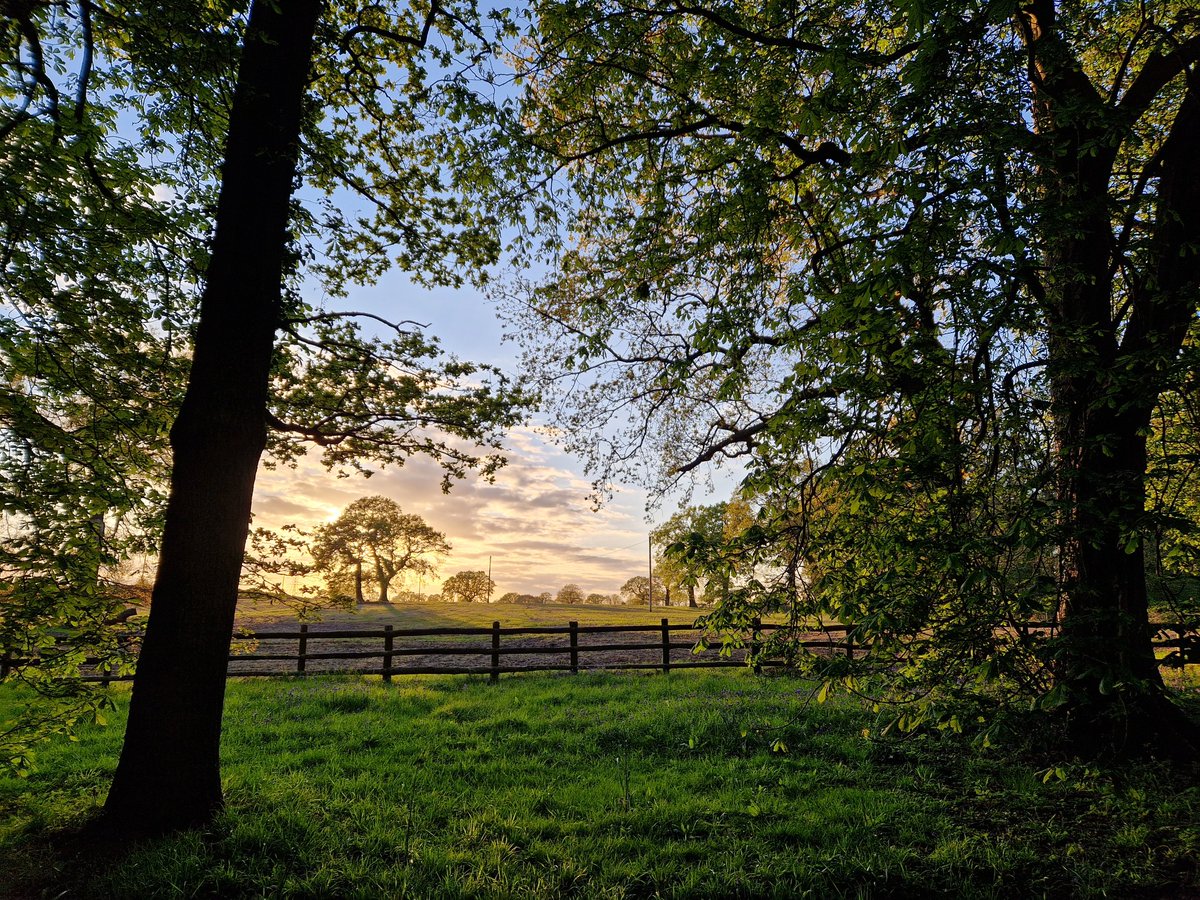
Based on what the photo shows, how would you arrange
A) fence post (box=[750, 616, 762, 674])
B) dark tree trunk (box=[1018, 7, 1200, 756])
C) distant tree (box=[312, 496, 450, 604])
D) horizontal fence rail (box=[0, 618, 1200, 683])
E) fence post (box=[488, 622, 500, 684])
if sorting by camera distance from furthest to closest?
1. distant tree (box=[312, 496, 450, 604])
2. fence post (box=[488, 622, 500, 684])
3. horizontal fence rail (box=[0, 618, 1200, 683])
4. fence post (box=[750, 616, 762, 674])
5. dark tree trunk (box=[1018, 7, 1200, 756])

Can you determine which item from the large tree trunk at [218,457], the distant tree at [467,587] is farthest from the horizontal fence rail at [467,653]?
the distant tree at [467,587]

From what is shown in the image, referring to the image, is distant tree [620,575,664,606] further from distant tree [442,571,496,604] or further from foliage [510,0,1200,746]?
foliage [510,0,1200,746]

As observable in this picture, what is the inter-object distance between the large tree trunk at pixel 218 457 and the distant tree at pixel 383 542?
124 feet

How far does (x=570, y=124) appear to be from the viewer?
739 cm

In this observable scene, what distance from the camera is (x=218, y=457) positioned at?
517cm

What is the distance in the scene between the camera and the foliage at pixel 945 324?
11.9 feet

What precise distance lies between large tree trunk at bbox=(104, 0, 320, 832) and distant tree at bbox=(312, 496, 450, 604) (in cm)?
3778

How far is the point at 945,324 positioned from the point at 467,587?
60.1 meters

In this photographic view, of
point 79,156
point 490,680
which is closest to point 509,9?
point 79,156

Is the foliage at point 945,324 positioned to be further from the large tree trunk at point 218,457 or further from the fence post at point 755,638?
the large tree trunk at point 218,457

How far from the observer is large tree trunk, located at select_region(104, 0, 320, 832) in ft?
15.8

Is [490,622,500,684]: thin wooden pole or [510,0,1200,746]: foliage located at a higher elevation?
[510,0,1200,746]: foliage

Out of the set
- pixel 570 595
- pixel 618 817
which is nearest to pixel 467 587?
pixel 570 595

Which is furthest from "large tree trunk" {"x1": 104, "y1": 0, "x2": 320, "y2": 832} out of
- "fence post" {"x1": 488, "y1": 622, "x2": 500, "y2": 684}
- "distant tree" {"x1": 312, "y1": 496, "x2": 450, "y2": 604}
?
"distant tree" {"x1": 312, "y1": 496, "x2": 450, "y2": 604}
